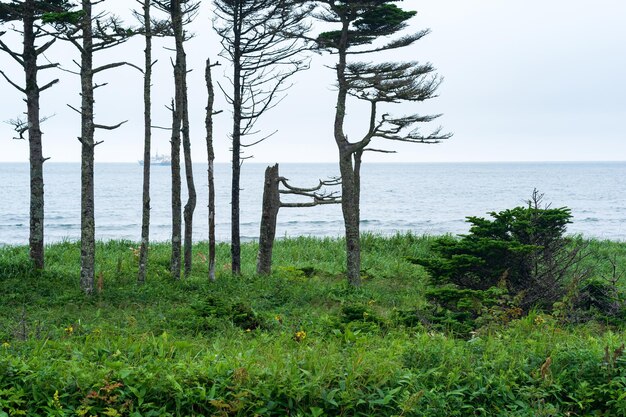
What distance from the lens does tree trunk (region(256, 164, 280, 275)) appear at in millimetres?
21422

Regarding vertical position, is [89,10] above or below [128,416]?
above

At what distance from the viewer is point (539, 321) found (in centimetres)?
961

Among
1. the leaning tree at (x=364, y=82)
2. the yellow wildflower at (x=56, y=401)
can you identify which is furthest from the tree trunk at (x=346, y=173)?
the yellow wildflower at (x=56, y=401)

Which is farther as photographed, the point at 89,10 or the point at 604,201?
the point at 604,201

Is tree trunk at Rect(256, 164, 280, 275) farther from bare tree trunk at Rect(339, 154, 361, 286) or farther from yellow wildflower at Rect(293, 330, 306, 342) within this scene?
yellow wildflower at Rect(293, 330, 306, 342)

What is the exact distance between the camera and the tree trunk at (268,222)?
2142 cm

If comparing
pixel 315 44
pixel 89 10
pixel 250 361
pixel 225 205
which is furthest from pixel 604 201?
pixel 250 361

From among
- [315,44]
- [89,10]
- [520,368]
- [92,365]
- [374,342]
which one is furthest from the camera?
[315,44]

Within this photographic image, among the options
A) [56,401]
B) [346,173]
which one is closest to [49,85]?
[346,173]

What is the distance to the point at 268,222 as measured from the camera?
21625 mm

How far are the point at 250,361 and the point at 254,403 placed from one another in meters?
0.60

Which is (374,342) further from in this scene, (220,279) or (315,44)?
(315,44)

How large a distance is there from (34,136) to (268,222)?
7.21 meters

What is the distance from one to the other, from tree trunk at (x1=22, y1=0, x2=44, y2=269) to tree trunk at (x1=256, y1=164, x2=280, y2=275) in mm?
6451
